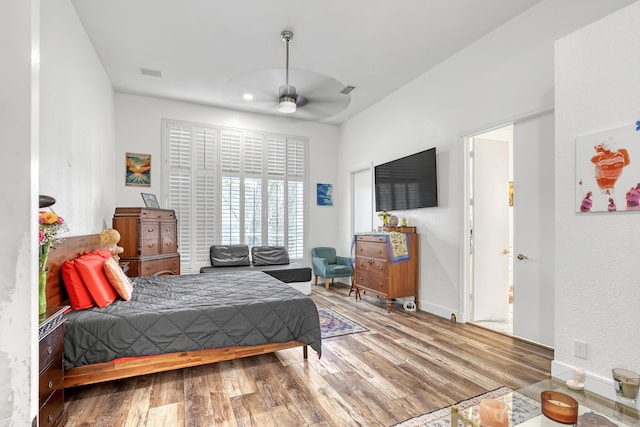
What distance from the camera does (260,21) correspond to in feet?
10.8

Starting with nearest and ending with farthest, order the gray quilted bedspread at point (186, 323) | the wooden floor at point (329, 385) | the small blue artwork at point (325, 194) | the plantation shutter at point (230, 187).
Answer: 1. the wooden floor at point (329, 385)
2. the gray quilted bedspread at point (186, 323)
3. the plantation shutter at point (230, 187)
4. the small blue artwork at point (325, 194)

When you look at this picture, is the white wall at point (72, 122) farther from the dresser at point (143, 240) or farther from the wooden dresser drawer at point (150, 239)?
the wooden dresser drawer at point (150, 239)

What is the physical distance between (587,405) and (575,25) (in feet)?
9.90

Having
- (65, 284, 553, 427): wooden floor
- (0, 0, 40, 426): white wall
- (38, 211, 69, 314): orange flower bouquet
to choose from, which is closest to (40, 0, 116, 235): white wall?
(38, 211, 69, 314): orange flower bouquet

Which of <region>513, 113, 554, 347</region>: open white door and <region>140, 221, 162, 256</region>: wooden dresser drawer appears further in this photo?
<region>140, 221, 162, 256</region>: wooden dresser drawer

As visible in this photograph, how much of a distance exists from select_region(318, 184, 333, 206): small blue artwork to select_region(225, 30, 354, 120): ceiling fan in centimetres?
315

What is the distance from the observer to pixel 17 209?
1211mm

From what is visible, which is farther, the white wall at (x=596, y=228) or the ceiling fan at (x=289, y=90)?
the ceiling fan at (x=289, y=90)

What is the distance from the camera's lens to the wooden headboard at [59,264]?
89.6 inches

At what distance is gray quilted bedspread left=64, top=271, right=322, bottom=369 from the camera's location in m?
2.13

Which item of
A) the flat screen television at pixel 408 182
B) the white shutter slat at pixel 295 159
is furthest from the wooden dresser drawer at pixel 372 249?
the white shutter slat at pixel 295 159

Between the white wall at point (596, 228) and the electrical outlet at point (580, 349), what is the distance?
0.09 ft

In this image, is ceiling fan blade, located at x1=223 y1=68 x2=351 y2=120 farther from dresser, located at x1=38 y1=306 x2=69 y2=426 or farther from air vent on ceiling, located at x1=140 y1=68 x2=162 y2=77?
dresser, located at x1=38 y1=306 x2=69 y2=426

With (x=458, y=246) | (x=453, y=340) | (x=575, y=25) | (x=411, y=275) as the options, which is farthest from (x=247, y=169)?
(x=575, y=25)
